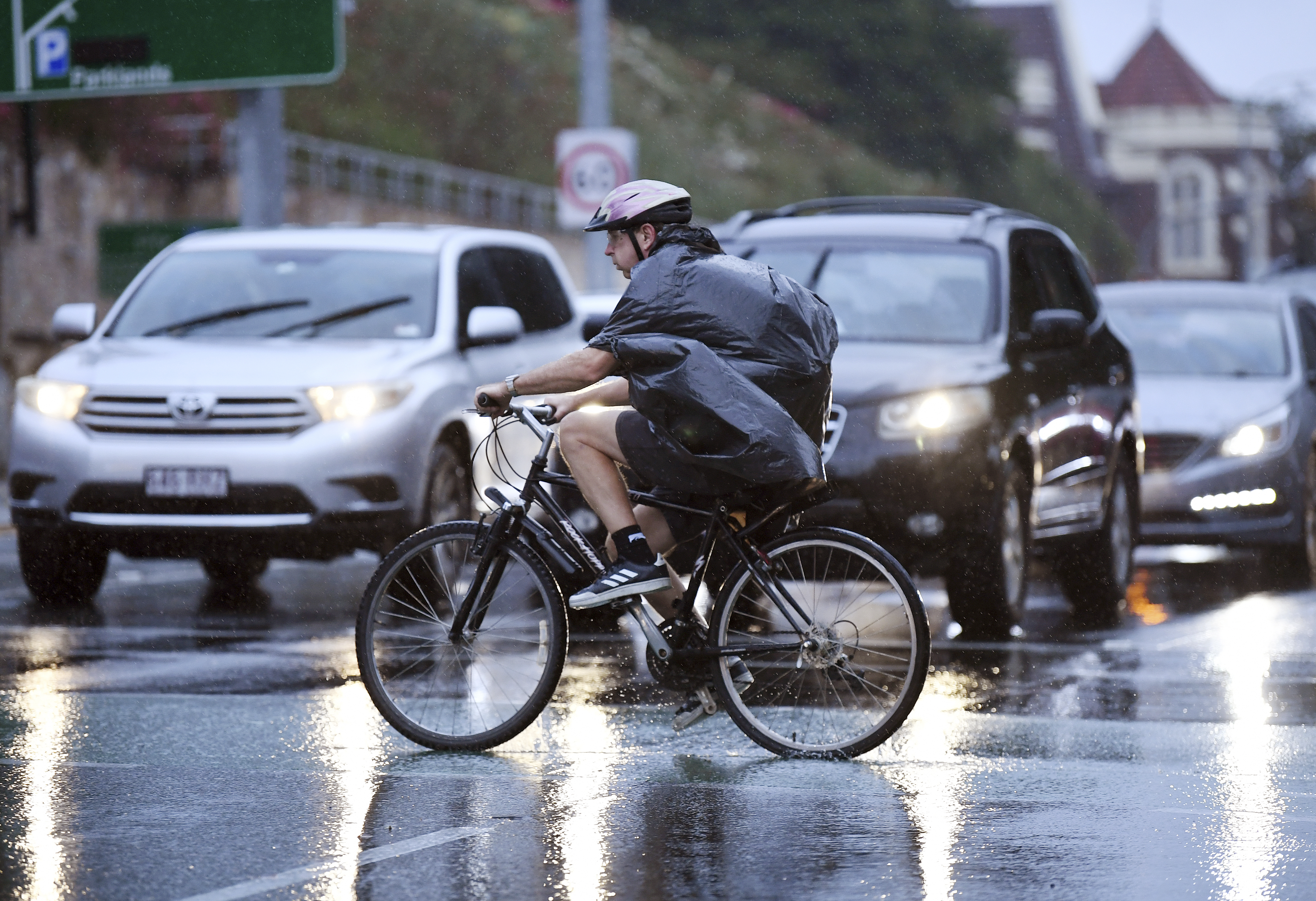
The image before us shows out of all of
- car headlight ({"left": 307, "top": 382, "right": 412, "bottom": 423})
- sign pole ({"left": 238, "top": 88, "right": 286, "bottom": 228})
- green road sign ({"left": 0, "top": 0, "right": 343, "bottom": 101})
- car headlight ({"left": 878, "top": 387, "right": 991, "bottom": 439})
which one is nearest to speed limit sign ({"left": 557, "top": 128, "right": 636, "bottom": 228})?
green road sign ({"left": 0, "top": 0, "right": 343, "bottom": 101})

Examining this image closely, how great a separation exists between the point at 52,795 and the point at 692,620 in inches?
75.6

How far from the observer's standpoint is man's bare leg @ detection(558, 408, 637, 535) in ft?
22.5

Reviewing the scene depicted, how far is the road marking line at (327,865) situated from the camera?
5148 millimetres

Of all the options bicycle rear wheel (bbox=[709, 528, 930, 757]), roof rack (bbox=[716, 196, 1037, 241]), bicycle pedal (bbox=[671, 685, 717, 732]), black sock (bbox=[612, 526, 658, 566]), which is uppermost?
roof rack (bbox=[716, 196, 1037, 241])

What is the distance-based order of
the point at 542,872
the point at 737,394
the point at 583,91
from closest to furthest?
the point at 542,872, the point at 737,394, the point at 583,91

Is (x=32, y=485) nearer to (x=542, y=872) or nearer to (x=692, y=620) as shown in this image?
(x=692, y=620)

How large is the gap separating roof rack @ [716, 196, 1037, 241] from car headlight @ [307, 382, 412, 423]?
177 cm

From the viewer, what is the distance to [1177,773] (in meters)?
6.74

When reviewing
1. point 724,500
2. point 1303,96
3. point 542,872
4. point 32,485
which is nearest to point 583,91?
point 32,485

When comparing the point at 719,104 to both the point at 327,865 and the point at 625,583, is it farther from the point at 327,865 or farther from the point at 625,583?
the point at 327,865

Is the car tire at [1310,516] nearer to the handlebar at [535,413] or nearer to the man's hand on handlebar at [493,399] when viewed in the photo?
the handlebar at [535,413]

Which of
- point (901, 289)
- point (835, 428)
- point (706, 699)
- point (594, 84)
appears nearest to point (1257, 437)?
point (901, 289)

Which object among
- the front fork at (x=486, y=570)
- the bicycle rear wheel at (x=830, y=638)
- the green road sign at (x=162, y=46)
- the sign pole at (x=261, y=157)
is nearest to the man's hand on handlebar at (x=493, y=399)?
the front fork at (x=486, y=570)

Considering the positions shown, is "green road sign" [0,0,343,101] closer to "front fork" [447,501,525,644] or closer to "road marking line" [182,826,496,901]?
"front fork" [447,501,525,644]
